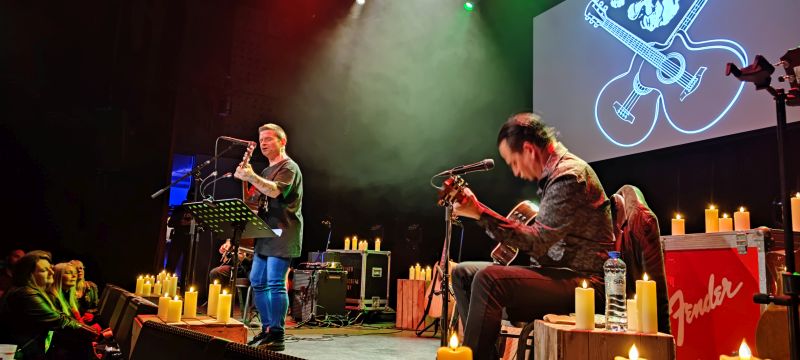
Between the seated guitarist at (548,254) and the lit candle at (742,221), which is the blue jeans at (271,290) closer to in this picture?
the seated guitarist at (548,254)

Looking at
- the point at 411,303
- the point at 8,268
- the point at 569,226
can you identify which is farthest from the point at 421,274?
the point at 569,226

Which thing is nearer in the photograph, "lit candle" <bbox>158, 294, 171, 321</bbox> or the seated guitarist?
the seated guitarist

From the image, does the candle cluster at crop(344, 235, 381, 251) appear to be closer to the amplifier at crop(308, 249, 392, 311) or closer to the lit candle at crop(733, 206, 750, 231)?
the amplifier at crop(308, 249, 392, 311)

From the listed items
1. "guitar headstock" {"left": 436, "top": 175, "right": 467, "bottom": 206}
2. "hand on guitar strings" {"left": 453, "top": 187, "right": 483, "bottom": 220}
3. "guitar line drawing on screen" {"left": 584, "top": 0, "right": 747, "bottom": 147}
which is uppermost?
"guitar line drawing on screen" {"left": 584, "top": 0, "right": 747, "bottom": 147}

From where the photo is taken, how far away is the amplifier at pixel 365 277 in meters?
7.02

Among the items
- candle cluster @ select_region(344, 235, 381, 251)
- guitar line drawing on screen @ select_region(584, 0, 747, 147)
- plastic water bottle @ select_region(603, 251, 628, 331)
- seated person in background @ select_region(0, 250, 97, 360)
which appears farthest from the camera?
candle cluster @ select_region(344, 235, 381, 251)

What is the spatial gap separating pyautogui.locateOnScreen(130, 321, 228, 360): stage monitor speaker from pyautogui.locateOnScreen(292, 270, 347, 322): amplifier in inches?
176

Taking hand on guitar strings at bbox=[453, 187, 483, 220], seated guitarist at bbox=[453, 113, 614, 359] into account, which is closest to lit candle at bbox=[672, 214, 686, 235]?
seated guitarist at bbox=[453, 113, 614, 359]

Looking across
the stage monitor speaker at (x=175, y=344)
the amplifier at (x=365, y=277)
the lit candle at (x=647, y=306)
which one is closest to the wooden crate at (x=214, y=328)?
the stage monitor speaker at (x=175, y=344)

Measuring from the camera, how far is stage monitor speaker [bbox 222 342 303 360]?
1220mm

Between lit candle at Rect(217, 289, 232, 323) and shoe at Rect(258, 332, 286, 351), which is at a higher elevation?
lit candle at Rect(217, 289, 232, 323)

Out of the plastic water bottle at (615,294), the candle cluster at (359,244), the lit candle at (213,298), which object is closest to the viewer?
the plastic water bottle at (615,294)

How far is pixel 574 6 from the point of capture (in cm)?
604

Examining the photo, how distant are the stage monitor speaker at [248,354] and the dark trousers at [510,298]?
0.97m
